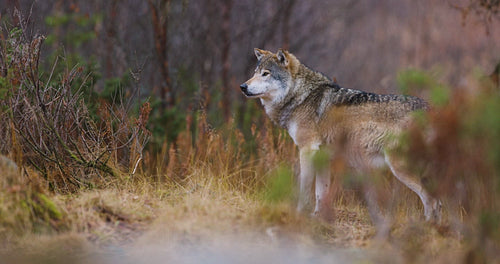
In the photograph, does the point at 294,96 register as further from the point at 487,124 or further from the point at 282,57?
the point at 487,124

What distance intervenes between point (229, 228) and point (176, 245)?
50cm

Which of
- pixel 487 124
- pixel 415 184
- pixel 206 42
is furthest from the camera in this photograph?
pixel 206 42

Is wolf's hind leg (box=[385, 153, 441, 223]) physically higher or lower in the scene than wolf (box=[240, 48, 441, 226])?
lower

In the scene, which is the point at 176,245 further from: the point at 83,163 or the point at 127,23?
the point at 127,23

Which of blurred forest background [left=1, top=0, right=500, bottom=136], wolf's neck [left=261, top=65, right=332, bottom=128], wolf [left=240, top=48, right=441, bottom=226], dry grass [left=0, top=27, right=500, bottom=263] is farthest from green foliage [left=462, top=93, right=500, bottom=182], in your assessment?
blurred forest background [left=1, top=0, right=500, bottom=136]

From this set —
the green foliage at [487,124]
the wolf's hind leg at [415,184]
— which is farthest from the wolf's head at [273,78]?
the green foliage at [487,124]

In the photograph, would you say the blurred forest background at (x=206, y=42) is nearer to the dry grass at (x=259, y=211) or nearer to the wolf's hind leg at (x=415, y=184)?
the dry grass at (x=259, y=211)

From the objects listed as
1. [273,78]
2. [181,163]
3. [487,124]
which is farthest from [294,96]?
[487,124]

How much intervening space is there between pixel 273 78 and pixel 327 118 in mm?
814

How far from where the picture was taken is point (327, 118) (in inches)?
254

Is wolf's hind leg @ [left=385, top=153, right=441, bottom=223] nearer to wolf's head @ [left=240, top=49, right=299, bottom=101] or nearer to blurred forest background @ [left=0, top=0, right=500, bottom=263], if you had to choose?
blurred forest background @ [left=0, top=0, right=500, bottom=263]

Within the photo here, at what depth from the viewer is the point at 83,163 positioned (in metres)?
6.33

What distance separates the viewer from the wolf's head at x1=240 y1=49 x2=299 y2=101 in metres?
A: 6.70

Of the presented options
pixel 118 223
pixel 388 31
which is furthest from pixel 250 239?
pixel 388 31
